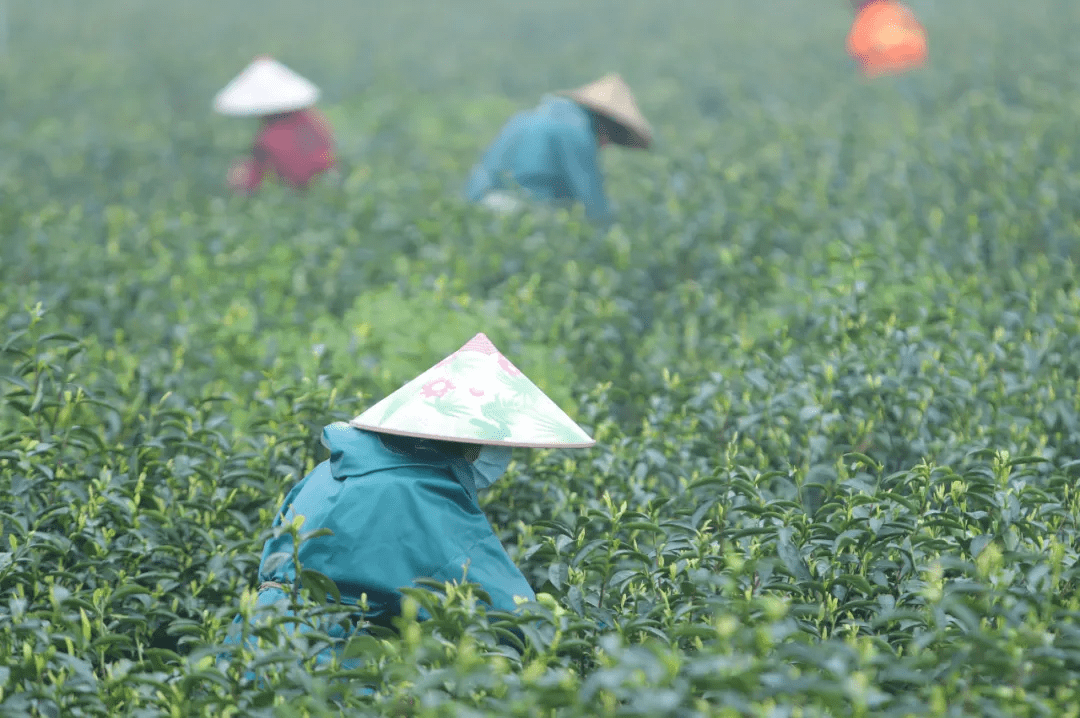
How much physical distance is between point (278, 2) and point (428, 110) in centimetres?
933

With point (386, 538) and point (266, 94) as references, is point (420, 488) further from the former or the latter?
point (266, 94)

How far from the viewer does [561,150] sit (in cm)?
691

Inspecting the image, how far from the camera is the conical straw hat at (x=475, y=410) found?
302 cm

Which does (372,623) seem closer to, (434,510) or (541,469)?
(434,510)

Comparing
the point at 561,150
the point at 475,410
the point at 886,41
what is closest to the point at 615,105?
the point at 561,150

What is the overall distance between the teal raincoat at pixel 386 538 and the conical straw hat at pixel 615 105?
437 centimetres

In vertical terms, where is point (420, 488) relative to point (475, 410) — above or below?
below

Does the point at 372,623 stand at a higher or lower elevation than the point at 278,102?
lower

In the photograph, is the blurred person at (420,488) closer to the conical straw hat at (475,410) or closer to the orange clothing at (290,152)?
the conical straw hat at (475,410)

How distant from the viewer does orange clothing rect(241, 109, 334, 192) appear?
8.19m

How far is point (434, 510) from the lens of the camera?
2.98 metres

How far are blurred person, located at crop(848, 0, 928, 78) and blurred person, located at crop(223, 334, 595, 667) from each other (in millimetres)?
8562

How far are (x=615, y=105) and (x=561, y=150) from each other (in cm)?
48

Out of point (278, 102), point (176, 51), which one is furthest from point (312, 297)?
point (176, 51)
